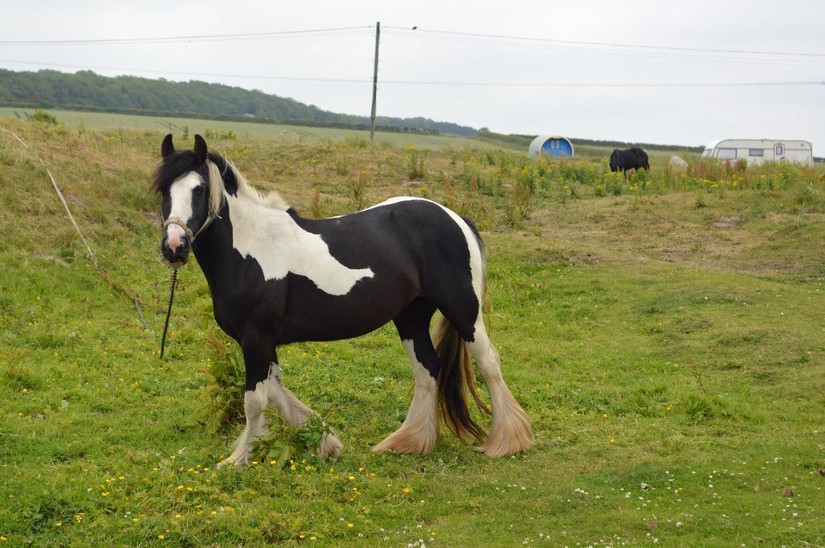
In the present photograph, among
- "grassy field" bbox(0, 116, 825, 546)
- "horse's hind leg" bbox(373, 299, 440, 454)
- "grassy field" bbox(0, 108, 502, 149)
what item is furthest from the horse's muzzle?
"grassy field" bbox(0, 108, 502, 149)

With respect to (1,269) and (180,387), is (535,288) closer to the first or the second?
(180,387)

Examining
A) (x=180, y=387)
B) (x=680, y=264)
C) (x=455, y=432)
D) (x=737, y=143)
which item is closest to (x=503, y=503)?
(x=455, y=432)

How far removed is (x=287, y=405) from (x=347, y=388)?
6.37 ft

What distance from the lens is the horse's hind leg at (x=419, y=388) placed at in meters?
6.70

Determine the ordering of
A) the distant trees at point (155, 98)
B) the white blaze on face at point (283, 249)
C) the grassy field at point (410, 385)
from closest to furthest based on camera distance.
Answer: the grassy field at point (410, 385), the white blaze on face at point (283, 249), the distant trees at point (155, 98)

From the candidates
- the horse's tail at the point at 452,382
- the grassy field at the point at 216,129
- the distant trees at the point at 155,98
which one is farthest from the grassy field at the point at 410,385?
the distant trees at the point at 155,98

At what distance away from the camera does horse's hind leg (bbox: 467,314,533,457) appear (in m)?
6.62

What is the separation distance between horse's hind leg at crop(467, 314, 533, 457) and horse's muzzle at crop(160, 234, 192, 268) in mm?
2433

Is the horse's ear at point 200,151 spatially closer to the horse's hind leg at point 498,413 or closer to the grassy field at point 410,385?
the grassy field at point 410,385

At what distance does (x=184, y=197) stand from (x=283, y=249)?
2.83 feet

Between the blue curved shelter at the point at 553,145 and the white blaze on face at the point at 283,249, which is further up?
the blue curved shelter at the point at 553,145

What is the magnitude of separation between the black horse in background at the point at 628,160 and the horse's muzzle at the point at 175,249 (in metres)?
23.3

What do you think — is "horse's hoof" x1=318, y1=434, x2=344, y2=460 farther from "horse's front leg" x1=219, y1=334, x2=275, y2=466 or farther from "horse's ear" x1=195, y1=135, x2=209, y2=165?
"horse's ear" x1=195, y1=135, x2=209, y2=165

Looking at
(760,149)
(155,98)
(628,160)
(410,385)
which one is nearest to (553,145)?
(760,149)
